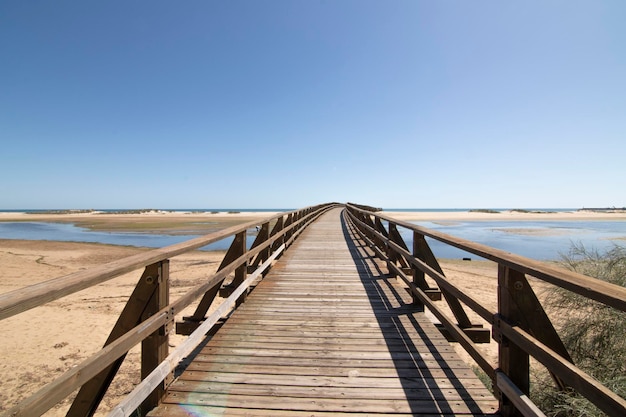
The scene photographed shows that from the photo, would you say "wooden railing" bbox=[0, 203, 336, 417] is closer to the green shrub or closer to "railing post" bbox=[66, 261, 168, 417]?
"railing post" bbox=[66, 261, 168, 417]

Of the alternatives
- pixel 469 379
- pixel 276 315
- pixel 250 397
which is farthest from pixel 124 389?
pixel 469 379

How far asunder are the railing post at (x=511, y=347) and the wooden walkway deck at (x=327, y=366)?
Result: 0.96 feet

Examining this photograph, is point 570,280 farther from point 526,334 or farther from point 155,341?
point 155,341

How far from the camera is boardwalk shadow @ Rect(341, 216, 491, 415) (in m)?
2.24

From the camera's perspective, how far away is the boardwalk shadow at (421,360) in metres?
2.24

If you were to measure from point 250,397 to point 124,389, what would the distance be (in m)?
4.02

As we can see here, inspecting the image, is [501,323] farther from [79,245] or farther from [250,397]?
[79,245]

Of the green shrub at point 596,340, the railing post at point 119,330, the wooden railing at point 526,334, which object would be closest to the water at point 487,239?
the green shrub at point 596,340

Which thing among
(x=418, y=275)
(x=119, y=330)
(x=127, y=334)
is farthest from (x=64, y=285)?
(x=418, y=275)

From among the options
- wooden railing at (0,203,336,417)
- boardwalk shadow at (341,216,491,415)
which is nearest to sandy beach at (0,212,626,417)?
boardwalk shadow at (341,216,491,415)

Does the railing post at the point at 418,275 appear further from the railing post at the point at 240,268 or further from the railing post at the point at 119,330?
the railing post at the point at 119,330

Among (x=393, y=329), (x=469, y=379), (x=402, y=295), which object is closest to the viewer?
(x=469, y=379)

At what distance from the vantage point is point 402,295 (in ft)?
15.5

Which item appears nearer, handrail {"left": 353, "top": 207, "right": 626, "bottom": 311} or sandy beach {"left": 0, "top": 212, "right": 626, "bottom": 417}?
handrail {"left": 353, "top": 207, "right": 626, "bottom": 311}
